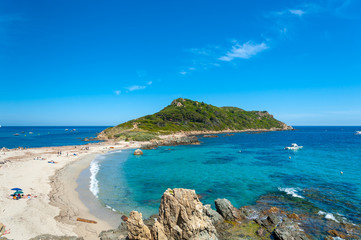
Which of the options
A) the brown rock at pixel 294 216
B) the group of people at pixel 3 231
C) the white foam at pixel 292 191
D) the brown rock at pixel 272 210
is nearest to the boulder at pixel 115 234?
the group of people at pixel 3 231

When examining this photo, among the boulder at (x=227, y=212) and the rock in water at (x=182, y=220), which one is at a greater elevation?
the rock in water at (x=182, y=220)

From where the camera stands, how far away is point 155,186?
108 ft

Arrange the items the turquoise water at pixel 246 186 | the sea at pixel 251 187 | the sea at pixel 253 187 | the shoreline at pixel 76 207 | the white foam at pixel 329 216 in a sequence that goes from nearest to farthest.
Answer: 1. the shoreline at pixel 76 207
2. the white foam at pixel 329 216
3. the sea at pixel 253 187
4. the sea at pixel 251 187
5. the turquoise water at pixel 246 186

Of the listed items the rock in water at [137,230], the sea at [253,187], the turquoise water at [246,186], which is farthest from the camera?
the turquoise water at [246,186]

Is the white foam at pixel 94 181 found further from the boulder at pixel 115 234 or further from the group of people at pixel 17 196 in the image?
the boulder at pixel 115 234

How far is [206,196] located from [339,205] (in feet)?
52.4

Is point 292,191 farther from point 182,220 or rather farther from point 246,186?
point 182,220

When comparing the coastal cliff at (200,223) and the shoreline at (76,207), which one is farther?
the shoreline at (76,207)

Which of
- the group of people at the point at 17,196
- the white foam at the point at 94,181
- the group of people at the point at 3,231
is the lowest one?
the white foam at the point at 94,181

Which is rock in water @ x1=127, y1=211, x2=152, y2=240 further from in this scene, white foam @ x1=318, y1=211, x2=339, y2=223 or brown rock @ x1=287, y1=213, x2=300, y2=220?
white foam @ x1=318, y1=211, x2=339, y2=223

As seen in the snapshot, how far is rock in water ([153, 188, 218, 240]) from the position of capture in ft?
47.7

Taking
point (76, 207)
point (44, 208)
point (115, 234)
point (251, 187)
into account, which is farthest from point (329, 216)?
point (44, 208)

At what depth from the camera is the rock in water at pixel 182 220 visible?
14.5m

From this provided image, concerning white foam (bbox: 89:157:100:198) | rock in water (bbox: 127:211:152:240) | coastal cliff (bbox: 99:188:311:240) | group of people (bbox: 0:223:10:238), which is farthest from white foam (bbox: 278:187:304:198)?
group of people (bbox: 0:223:10:238)
